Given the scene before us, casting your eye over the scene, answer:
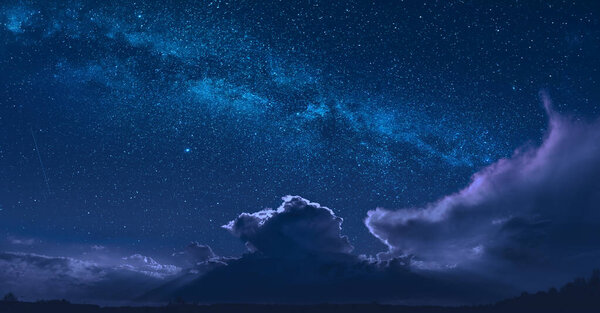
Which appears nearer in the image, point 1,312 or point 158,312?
point 158,312

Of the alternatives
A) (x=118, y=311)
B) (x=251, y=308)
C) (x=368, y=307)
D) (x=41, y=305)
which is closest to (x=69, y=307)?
(x=41, y=305)

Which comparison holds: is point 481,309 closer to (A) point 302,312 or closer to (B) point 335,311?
(B) point 335,311

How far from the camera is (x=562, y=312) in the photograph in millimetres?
184625

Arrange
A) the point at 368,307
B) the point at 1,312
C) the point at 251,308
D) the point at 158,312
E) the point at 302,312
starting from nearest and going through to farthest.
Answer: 1. the point at 158,312
2. the point at 1,312
3. the point at 302,312
4. the point at 368,307
5. the point at 251,308

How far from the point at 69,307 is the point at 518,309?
191413 mm

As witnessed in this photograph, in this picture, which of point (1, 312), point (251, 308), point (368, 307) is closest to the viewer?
point (1, 312)

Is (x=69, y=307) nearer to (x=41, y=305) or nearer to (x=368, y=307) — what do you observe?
(x=41, y=305)

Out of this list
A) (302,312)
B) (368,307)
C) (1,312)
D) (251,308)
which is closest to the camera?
(1,312)

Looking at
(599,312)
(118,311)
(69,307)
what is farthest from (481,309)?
(69,307)

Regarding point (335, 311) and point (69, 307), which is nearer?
point (69, 307)

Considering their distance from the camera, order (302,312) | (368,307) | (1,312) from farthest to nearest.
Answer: (368,307) → (302,312) → (1,312)

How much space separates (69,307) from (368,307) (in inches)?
4596

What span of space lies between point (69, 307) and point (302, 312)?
286 feet

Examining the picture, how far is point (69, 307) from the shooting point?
6309 inches
